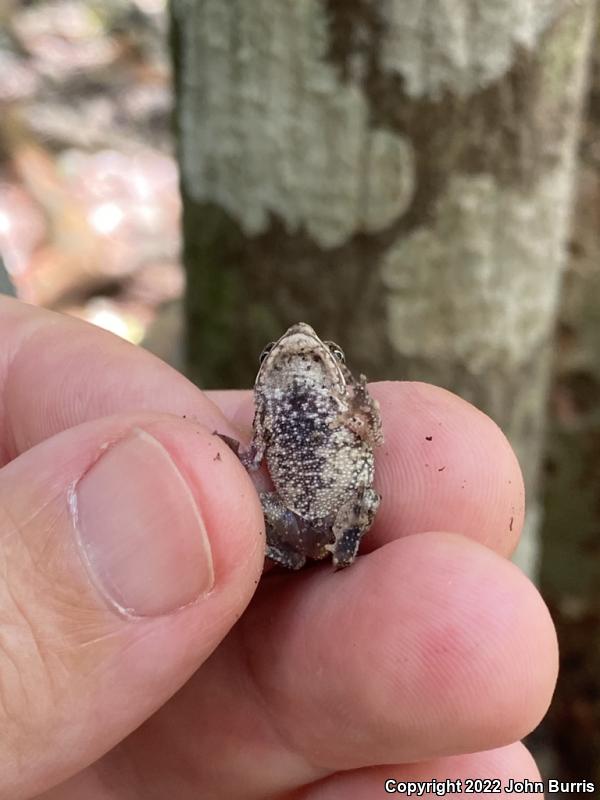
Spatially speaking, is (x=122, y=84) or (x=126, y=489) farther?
(x=122, y=84)

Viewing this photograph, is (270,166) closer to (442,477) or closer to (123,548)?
(442,477)

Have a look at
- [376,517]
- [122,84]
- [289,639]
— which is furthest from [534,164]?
[122,84]

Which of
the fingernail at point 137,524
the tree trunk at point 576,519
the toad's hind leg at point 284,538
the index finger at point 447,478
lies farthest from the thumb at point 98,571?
the tree trunk at point 576,519

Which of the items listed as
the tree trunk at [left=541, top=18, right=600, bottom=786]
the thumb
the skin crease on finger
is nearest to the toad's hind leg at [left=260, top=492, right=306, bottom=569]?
the thumb

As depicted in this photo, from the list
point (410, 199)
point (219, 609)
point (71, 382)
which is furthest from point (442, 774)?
point (410, 199)

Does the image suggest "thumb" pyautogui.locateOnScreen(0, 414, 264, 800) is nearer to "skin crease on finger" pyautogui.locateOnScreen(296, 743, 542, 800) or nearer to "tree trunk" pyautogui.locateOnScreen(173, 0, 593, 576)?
"skin crease on finger" pyautogui.locateOnScreen(296, 743, 542, 800)

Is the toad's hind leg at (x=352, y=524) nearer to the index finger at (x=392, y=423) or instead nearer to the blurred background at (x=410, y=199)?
the index finger at (x=392, y=423)
